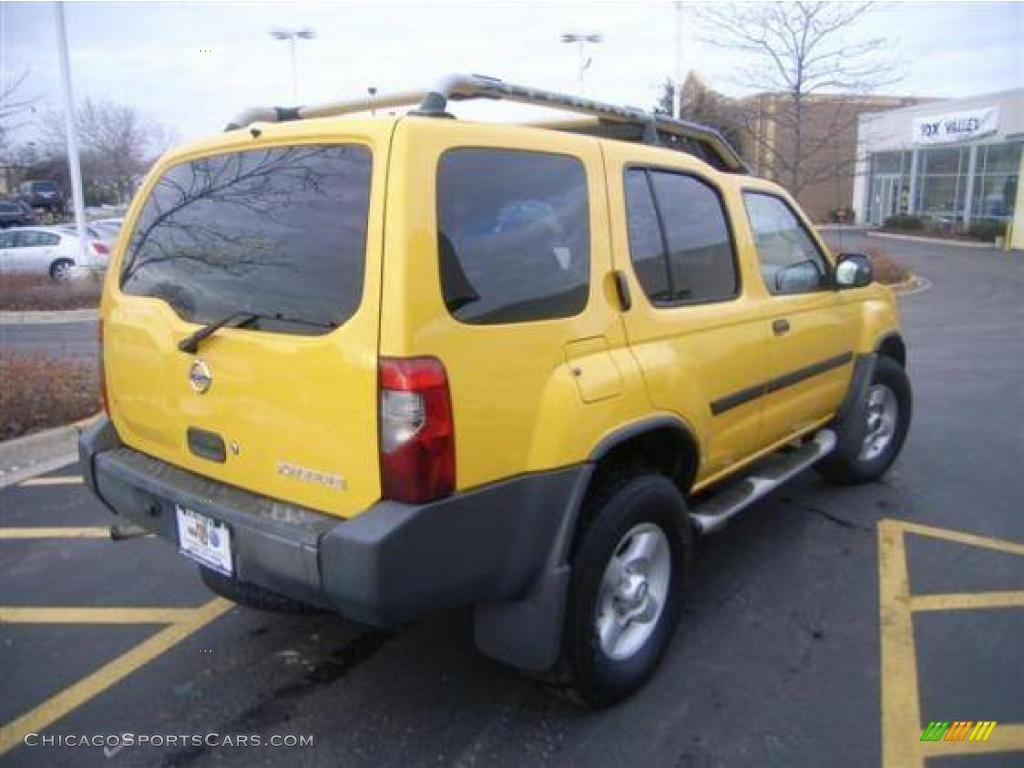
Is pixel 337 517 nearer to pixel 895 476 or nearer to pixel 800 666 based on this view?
pixel 800 666

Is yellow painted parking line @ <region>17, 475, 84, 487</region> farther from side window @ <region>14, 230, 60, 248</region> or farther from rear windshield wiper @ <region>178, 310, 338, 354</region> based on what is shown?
side window @ <region>14, 230, 60, 248</region>

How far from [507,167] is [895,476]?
12.7 ft

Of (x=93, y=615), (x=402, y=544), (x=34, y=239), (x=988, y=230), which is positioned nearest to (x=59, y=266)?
(x=34, y=239)

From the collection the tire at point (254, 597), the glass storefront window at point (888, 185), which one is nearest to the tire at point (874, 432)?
the tire at point (254, 597)

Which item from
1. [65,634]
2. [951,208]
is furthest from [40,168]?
[65,634]

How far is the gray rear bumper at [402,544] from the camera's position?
2.26 m

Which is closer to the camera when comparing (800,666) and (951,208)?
(800,666)

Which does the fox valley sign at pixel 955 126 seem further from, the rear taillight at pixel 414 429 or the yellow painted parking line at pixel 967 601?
the rear taillight at pixel 414 429

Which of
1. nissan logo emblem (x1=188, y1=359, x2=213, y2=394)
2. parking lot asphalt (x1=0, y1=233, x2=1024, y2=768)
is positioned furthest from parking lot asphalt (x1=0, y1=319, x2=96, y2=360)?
nissan logo emblem (x1=188, y1=359, x2=213, y2=394)

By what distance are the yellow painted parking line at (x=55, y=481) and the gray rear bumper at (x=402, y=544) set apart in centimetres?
306

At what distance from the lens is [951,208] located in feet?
110

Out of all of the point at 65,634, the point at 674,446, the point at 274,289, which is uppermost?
the point at 274,289

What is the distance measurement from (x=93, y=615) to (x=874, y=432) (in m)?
4.33

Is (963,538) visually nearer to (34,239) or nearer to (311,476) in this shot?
(311,476)
